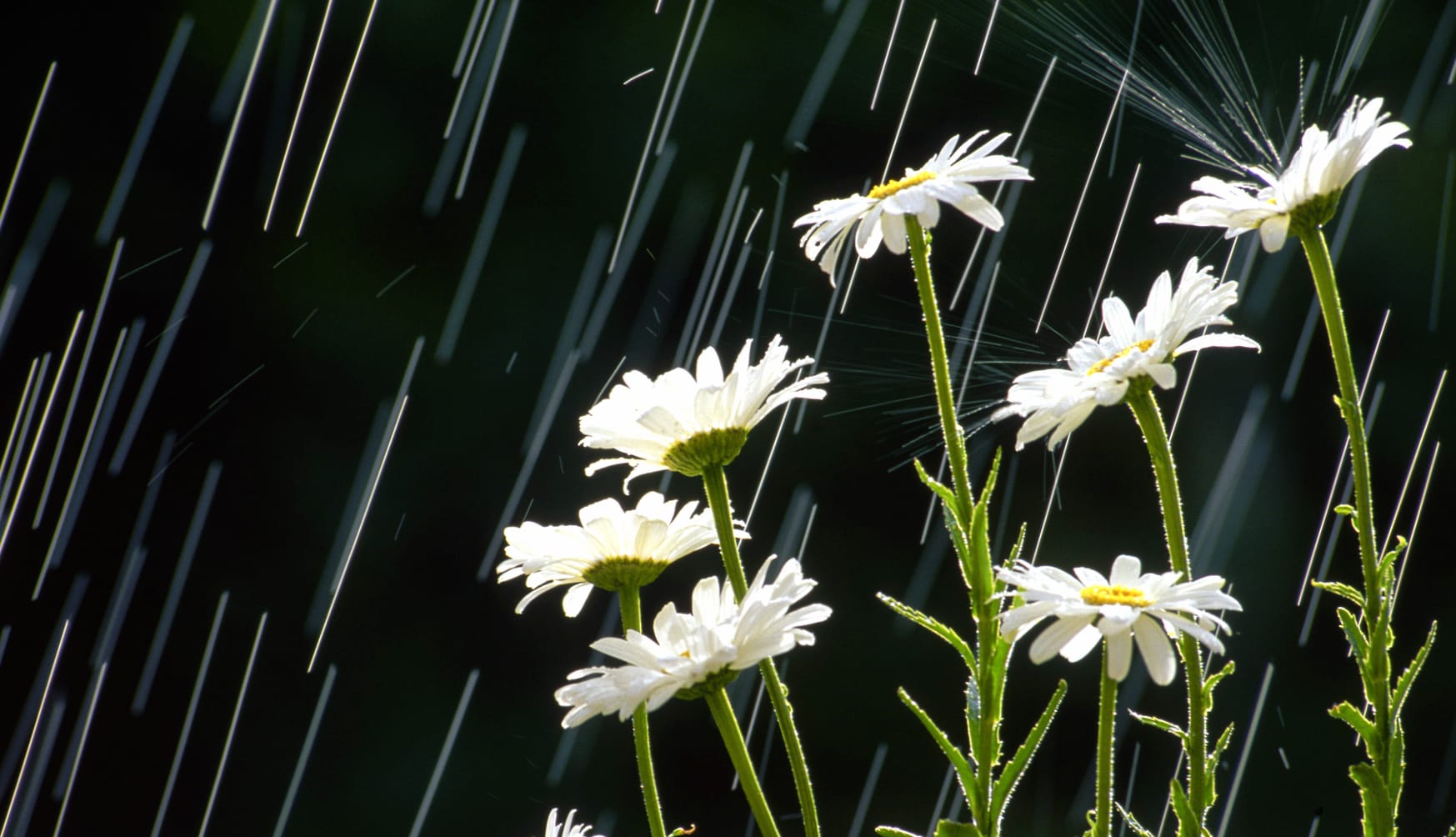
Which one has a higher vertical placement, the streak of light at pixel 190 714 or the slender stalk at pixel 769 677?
the slender stalk at pixel 769 677

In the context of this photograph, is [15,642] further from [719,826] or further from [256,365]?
[719,826]

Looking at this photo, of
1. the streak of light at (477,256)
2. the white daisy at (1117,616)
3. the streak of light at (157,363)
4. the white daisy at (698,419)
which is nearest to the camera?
the white daisy at (1117,616)

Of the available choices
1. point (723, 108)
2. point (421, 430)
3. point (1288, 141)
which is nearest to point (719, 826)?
point (421, 430)

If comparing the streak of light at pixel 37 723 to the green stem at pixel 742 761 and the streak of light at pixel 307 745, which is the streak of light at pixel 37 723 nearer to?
the streak of light at pixel 307 745

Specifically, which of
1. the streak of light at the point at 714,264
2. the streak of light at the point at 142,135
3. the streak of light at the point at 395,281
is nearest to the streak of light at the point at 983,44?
the streak of light at the point at 714,264

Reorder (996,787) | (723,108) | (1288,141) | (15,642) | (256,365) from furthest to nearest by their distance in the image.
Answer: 1. (723,108)
2. (256,365)
3. (15,642)
4. (1288,141)
5. (996,787)

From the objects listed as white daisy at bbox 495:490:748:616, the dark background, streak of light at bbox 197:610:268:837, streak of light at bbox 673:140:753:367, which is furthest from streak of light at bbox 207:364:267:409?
white daisy at bbox 495:490:748:616
